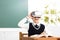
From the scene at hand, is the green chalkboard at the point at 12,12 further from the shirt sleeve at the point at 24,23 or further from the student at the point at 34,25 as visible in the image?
the student at the point at 34,25

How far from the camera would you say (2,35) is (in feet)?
6.19

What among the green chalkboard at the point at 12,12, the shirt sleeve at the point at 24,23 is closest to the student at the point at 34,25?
the shirt sleeve at the point at 24,23

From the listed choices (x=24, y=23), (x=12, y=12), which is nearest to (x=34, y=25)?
(x=24, y=23)

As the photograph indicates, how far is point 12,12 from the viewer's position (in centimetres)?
191

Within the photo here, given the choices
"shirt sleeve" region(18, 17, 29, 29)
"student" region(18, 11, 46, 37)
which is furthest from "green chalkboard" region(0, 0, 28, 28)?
"student" region(18, 11, 46, 37)

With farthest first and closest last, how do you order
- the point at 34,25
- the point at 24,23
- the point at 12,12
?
1. the point at 12,12
2. the point at 24,23
3. the point at 34,25

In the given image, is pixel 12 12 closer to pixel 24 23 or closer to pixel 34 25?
pixel 24 23

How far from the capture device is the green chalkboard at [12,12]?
190 cm

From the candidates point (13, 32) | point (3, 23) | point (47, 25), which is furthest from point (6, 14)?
point (47, 25)

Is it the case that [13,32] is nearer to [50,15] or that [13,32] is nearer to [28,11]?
[28,11]

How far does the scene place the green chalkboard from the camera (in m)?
1.90

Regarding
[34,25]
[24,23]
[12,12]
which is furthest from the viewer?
[12,12]

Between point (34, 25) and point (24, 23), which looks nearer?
point (34, 25)

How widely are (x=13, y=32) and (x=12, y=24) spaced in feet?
0.38
